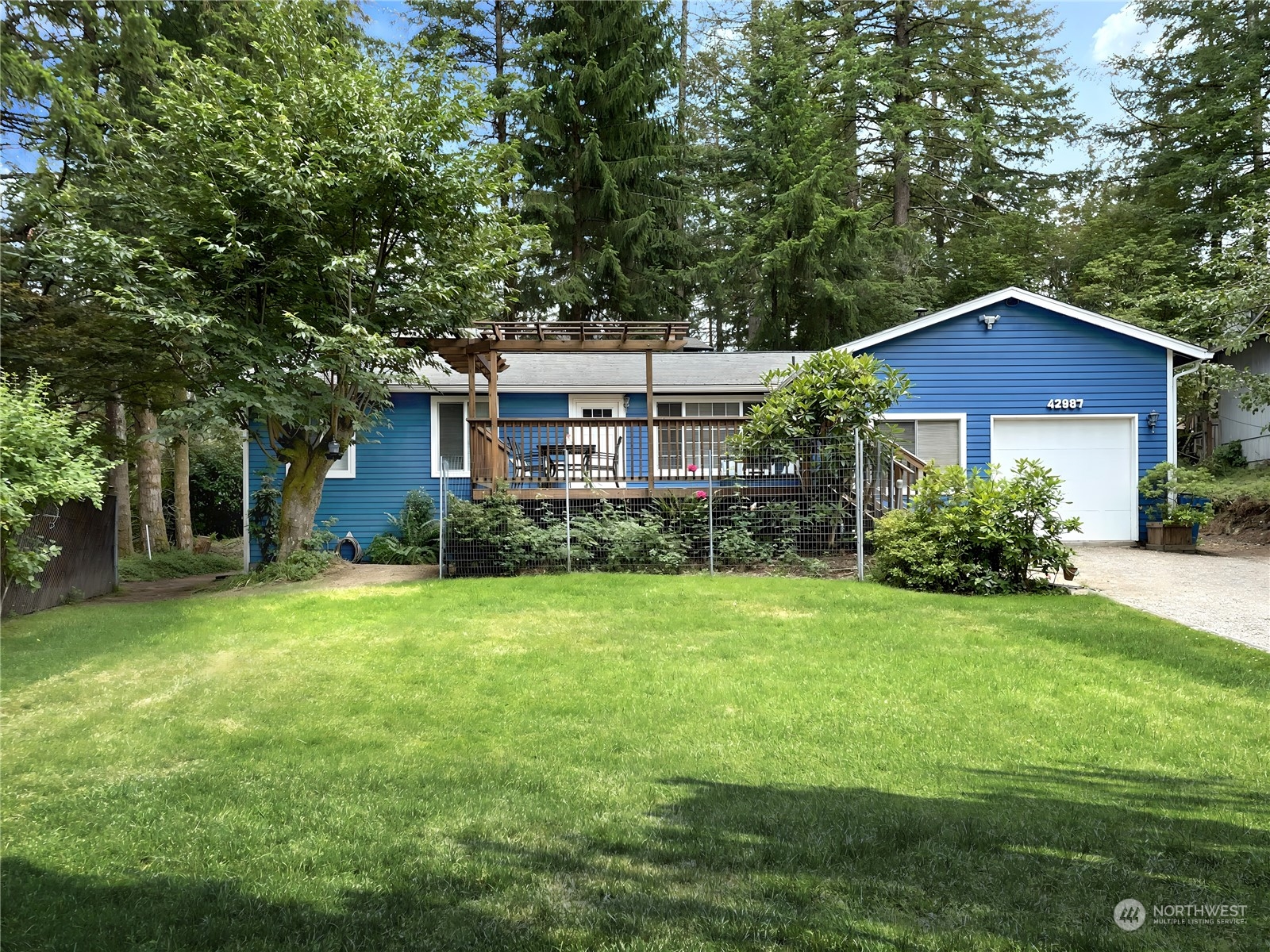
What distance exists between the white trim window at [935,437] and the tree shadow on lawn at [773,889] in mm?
11854

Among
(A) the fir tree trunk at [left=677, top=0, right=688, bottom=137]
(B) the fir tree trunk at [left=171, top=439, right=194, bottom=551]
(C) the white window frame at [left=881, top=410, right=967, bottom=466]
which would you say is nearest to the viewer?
(C) the white window frame at [left=881, top=410, right=967, bottom=466]

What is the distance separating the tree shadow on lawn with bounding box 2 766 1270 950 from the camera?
235 cm

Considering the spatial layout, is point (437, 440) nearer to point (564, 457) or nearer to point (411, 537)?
point (411, 537)

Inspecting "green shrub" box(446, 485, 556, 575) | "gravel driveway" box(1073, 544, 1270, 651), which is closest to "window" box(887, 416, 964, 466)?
"gravel driveway" box(1073, 544, 1270, 651)

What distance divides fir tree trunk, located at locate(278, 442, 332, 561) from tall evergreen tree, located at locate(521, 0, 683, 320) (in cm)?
1167

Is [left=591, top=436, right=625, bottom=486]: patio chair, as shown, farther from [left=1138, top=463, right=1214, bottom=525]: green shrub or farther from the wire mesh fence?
[left=1138, top=463, right=1214, bottom=525]: green shrub

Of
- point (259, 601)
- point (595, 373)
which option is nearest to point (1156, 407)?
point (595, 373)

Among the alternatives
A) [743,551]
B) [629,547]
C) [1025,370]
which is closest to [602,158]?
[1025,370]

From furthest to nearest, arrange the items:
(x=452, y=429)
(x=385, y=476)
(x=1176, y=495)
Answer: (x=452, y=429), (x=385, y=476), (x=1176, y=495)

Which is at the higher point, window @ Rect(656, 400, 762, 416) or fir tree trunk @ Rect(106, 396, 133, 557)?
window @ Rect(656, 400, 762, 416)

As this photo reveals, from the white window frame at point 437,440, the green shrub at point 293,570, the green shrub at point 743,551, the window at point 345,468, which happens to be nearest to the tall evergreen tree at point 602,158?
the white window frame at point 437,440

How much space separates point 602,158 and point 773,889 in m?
23.7

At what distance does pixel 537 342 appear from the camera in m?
13.0

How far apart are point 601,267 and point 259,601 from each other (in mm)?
15859
